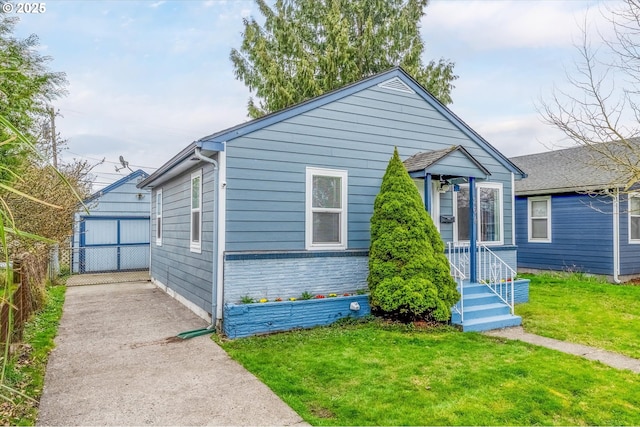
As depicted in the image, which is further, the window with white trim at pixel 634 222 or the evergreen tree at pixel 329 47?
the evergreen tree at pixel 329 47

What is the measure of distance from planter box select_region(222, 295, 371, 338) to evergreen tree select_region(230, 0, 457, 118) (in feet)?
38.7

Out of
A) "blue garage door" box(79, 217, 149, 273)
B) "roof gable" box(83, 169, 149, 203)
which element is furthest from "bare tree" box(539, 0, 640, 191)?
"roof gable" box(83, 169, 149, 203)

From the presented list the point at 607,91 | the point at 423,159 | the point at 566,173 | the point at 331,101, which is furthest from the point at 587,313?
the point at 566,173

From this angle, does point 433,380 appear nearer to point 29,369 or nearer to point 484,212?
point 29,369

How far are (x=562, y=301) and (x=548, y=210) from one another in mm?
5028

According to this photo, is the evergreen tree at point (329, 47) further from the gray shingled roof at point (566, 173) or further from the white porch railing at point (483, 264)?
the white porch railing at point (483, 264)

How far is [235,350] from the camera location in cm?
552

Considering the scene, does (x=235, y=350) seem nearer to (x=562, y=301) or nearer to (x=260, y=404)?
(x=260, y=404)

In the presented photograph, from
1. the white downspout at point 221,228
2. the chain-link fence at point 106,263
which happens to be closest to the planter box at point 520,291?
the white downspout at point 221,228

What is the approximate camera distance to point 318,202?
731cm

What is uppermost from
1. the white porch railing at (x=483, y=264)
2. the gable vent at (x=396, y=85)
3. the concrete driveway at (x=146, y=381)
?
the gable vent at (x=396, y=85)

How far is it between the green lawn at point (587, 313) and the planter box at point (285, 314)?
300cm

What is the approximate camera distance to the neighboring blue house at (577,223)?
11516mm

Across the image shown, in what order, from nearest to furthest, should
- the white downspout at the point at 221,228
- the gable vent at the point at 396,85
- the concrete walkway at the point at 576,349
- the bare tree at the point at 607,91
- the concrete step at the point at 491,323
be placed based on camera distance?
1. the concrete walkway at the point at 576,349
2. the white downspout at the point at 221,228
3. the bare tree at the point at 607,91
4. the concrete step at the point at 491,323
5. the gable vent at the point at 396,85
